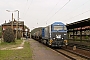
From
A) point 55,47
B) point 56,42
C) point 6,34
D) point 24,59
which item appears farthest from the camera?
point 6,34

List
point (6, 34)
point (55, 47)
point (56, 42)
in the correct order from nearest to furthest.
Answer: point (56, 42), point (55, 47), point (6, 34)

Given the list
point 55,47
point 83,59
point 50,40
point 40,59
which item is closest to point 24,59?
point 40,59

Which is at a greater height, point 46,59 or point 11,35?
point 11,35

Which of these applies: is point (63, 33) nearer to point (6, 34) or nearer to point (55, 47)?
point (55, 47)

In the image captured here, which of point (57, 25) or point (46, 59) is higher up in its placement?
point (57, 25)

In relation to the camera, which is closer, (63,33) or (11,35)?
(63,33)

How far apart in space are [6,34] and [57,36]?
12003 millimetres

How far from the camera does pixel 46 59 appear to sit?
623 inches

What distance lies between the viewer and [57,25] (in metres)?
29.4

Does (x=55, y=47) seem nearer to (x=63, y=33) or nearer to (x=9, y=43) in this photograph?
(x=63, y=33)

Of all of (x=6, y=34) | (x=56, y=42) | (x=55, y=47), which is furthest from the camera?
(x=6, y=34)

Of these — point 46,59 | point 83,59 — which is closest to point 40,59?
point 46,59

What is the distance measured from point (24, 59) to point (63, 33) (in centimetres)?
1391

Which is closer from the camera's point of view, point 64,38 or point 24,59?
point 24,59
